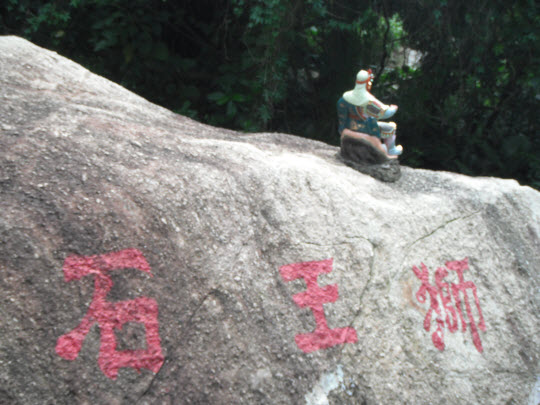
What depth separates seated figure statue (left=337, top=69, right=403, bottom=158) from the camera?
2.77 m

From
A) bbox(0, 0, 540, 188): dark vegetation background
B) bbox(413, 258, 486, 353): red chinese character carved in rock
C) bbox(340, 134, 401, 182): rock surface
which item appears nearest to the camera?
bbox(413, 258, 486, 353): red chinese character carved in rock

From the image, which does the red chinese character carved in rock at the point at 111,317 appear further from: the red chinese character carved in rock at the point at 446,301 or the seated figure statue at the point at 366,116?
the seated figure statue at the point at 366,116

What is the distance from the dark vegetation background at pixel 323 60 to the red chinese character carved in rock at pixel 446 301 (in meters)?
2.41

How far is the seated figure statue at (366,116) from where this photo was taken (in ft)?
9.08

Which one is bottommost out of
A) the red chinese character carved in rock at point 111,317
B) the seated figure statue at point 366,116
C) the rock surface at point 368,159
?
the red chinese character carved in rock at point 111,317

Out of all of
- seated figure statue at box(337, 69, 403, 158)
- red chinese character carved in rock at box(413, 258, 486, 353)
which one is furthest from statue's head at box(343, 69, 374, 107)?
red chinese character carved in rock at box(413, 258, 486, 353)

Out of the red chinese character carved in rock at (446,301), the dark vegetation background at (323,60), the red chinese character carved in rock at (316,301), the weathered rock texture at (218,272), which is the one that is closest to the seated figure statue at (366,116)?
the weathered rock texture at (218,272)

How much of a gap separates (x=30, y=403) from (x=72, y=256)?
0.49 meters

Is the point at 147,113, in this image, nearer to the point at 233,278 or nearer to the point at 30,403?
the point at 233,278

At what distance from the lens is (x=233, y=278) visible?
199cm

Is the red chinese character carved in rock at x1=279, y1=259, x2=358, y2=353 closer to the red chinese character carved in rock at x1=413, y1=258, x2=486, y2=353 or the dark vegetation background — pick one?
the red chinese character carved in rock at x1=413, y1=258, x2=486, y2=353

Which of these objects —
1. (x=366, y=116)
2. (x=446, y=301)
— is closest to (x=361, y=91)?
(x=366, y=116)

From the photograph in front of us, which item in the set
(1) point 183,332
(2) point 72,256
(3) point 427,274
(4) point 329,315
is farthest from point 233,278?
(3) point 427,274

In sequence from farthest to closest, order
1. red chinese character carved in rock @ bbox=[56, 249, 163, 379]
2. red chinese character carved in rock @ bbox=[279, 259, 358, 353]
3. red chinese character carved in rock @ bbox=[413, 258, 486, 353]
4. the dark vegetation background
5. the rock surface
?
the dark vegetation background < the rock surface < red chinese character carved in rock @ bbox=[413, 258, 486, 353] < red chinese character carved in rock @ bbox=[279, 259, 358, 353] < red chinese character carved in rock @ bbox=[56, 249, 163, 379]
